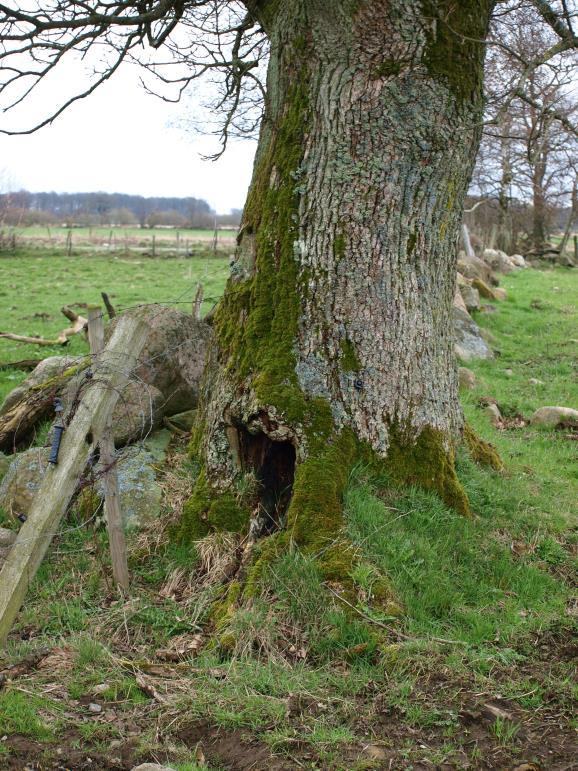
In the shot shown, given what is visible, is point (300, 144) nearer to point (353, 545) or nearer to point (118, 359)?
point (118, 359)

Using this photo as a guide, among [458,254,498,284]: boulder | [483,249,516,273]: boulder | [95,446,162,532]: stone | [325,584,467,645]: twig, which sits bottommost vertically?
[325,584,467,645]: twig

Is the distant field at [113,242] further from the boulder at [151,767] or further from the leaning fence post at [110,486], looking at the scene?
the boulder at [151,767]

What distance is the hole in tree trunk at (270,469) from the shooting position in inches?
215

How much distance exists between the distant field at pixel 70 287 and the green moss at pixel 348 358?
147 inches

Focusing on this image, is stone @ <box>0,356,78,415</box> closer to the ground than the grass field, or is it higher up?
higher up

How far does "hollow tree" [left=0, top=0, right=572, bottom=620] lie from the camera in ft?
A: 18.0

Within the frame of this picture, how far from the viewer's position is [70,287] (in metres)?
23.0

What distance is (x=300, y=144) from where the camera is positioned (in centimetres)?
569

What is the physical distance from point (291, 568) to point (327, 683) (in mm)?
831

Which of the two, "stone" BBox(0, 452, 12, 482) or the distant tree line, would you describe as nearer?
"stone" BBox(0, 452, 12, 482)

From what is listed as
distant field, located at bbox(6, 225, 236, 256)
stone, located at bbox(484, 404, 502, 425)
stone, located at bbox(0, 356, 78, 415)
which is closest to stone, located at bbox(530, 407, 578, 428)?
stone, located at bbox(484, 404, 502, 425)

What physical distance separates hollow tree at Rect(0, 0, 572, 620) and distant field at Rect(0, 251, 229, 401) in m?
3.38

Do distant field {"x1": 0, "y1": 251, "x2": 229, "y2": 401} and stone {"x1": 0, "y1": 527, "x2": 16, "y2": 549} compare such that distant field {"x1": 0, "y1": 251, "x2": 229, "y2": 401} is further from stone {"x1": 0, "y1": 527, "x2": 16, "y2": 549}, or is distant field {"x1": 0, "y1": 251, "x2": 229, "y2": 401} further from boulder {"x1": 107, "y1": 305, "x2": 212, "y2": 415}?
stone {"x1": 0, "y1": 527, "x2": 16, "y2": 549}

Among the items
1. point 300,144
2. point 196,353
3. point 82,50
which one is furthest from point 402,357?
point 82,50
